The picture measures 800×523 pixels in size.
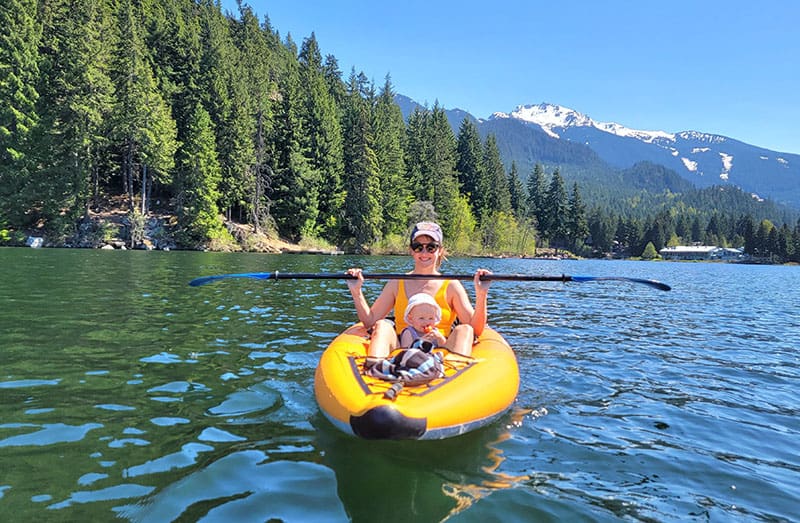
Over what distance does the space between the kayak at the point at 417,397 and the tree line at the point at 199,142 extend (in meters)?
38.7

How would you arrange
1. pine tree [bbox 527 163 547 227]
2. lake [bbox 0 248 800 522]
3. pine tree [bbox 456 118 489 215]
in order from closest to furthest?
lake [bbox 0 248 800 522] < pine tree [bbox 456 118 489 215] < pine tree [bbox 527 163 547 227]

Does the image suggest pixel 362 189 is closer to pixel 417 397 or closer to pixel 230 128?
pixel 230 128

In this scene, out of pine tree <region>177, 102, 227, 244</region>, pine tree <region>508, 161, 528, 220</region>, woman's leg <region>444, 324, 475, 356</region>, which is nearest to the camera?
woman's leg <region>444, 324, 475, 356</region>

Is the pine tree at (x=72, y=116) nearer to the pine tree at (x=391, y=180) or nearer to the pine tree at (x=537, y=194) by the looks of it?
the pine tree at (x=391, y=180)

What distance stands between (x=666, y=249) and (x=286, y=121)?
108906 mm

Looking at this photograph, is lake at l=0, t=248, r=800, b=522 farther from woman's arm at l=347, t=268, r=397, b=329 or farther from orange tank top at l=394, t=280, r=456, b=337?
orange tank top at l=394, t=280, r=456, b=337

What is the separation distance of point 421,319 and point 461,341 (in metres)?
0.50

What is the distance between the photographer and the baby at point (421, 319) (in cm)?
535

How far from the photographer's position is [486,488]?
345 centimetres

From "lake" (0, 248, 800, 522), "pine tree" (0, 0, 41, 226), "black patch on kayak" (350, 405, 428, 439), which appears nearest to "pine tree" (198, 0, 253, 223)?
"pine tree" (0, 0, 41, 226)

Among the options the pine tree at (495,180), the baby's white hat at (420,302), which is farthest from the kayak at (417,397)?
the pine tree at (495,180)

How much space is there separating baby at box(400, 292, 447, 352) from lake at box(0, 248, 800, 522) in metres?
1.18

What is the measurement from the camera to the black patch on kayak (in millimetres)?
3545

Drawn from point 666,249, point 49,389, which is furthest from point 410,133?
point 666,249
